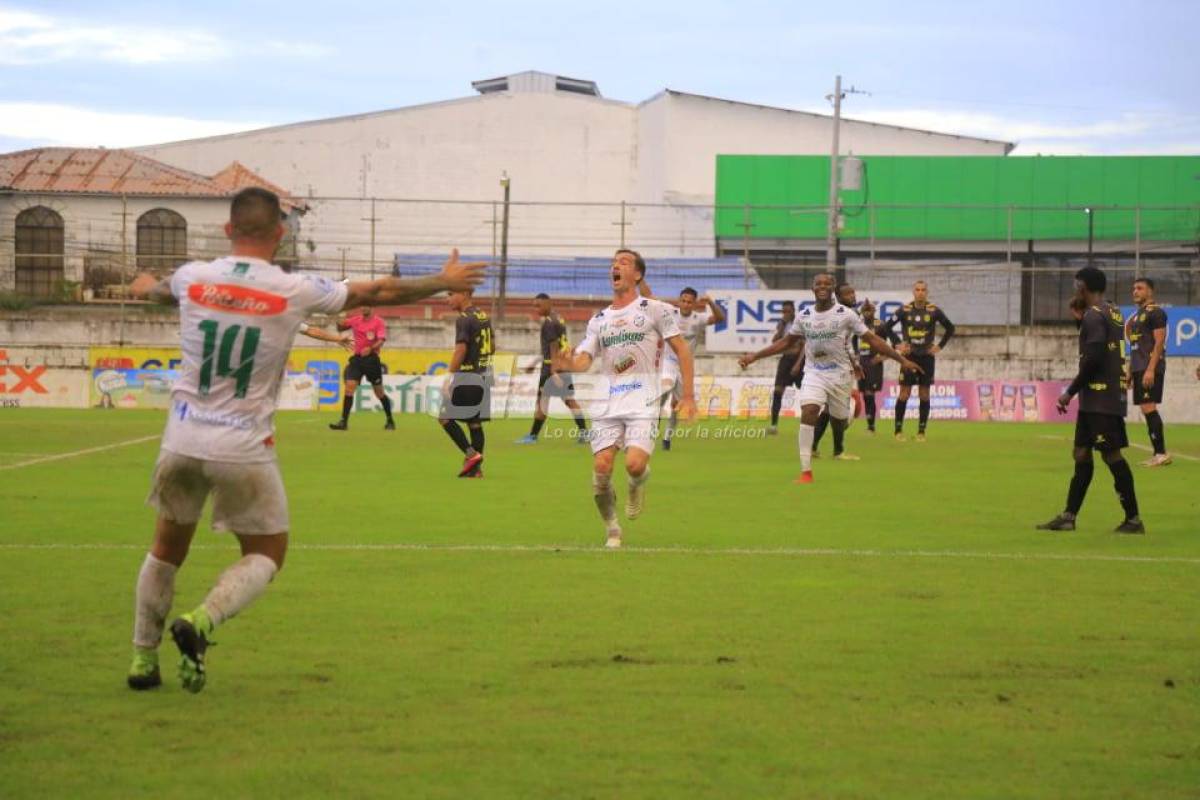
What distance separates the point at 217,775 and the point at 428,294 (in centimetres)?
231

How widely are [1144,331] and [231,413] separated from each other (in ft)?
52.5

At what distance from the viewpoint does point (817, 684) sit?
6637mm

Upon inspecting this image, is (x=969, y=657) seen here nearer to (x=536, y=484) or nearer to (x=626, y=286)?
(x=626, y=286)

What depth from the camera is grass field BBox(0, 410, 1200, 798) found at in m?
5.24

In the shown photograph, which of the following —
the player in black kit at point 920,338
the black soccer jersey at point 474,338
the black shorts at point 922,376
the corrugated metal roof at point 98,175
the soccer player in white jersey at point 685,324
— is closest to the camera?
the black soccer jersey at point 474,338

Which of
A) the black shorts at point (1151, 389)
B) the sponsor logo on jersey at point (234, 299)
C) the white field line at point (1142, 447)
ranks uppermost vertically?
the sponsor logo on jersey at point (234, 299)

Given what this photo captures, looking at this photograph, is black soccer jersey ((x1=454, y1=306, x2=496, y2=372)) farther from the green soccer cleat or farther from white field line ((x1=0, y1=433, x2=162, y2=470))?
the green soccer cleat

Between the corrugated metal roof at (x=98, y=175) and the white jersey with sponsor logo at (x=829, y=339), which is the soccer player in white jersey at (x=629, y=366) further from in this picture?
the corrugated metal roof at (x=98, y=175)

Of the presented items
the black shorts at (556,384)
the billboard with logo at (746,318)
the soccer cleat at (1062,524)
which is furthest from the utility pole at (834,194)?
the soccer cleat at (1062,524)

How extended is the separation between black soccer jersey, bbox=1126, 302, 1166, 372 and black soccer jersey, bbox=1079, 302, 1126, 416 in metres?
7.77

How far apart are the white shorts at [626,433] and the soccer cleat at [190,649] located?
585cm

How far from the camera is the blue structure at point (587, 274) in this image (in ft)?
166

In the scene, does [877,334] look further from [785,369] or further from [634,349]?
[634,349]

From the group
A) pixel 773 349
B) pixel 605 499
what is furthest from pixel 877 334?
pixel 605 499
